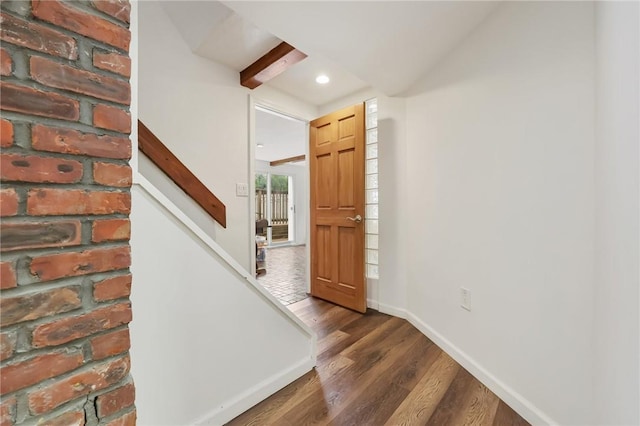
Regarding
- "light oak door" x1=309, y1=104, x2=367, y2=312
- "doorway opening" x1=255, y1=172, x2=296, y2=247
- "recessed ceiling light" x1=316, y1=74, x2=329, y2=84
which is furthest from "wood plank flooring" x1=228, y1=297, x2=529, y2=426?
"doorway opening" x1=255, y1=172, x2=296, y2=247

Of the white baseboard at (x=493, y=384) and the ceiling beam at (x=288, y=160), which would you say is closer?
the white baseboard at (x=493, y=384)

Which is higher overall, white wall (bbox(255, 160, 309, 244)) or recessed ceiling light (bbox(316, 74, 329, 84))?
recessed ceiling light (bbox(316, 74, 329, 84))

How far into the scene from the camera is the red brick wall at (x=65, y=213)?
56 centimetres

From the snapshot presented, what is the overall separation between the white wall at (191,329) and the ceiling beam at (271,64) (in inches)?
59.4

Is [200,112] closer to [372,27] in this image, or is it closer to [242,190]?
[242,190]

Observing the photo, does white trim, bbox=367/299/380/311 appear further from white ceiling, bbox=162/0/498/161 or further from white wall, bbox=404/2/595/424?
white ceiling, bbox=162/0/498/161

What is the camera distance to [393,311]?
2.46 metres

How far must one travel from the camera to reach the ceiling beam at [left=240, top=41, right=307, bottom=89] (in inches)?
76.6

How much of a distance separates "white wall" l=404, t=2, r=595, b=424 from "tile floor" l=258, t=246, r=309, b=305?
164 centimetres

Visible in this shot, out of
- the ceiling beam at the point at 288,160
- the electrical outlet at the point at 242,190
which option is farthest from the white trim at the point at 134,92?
the ceiling beam at the point at 288,160

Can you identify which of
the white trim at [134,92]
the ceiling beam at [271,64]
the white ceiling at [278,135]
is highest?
the white ceiling at [278,135]

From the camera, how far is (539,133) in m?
1.22

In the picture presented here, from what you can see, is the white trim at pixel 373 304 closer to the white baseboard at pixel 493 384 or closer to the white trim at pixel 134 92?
the white baseboard at pixel 493 384

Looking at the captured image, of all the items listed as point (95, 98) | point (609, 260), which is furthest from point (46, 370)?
point (609, 260)
